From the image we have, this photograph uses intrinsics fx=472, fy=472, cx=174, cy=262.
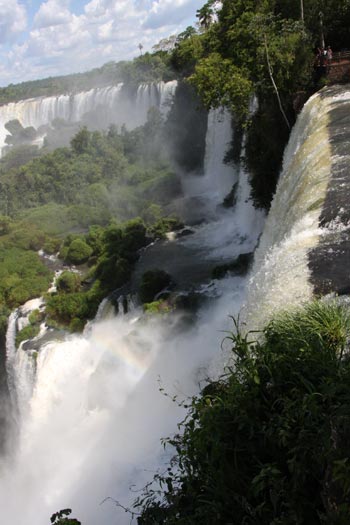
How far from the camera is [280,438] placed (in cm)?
355

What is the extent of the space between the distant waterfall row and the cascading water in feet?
104

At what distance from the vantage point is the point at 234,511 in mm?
3631

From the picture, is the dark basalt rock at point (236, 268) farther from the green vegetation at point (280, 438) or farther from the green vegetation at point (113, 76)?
the green vegetation at point (113, 76)

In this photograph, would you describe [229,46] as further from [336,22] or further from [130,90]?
[130,90]

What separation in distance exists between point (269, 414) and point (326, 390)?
1.76 feet

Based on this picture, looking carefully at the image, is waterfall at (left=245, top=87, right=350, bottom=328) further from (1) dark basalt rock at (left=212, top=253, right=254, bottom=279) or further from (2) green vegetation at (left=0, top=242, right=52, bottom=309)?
(2) green vegetation at (left=0, top=242, right=52, bottom=309)

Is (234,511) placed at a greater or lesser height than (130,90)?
lesser

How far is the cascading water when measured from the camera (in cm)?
942

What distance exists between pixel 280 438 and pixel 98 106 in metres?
57.2

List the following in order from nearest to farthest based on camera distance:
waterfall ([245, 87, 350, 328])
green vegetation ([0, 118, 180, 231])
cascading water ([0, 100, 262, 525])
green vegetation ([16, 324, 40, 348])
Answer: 1. waterfall ([245, 87, 350, 328])
2. cascading water ([0, 100, 262, 525])
3. green vegetation ([16, 324, 40, 348])
4. green vegetation ([0, 118, 180, 231])

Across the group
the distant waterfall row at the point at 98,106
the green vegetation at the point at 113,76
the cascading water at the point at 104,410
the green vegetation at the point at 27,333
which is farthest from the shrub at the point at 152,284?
the green vegetation at the point at 113,76

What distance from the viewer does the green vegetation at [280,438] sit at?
125 inches

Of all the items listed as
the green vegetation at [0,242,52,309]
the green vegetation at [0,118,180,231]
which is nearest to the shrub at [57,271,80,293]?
the green vegetation at [0,242,52,309]

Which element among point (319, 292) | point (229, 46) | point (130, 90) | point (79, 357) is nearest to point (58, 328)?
point (79, 357)
